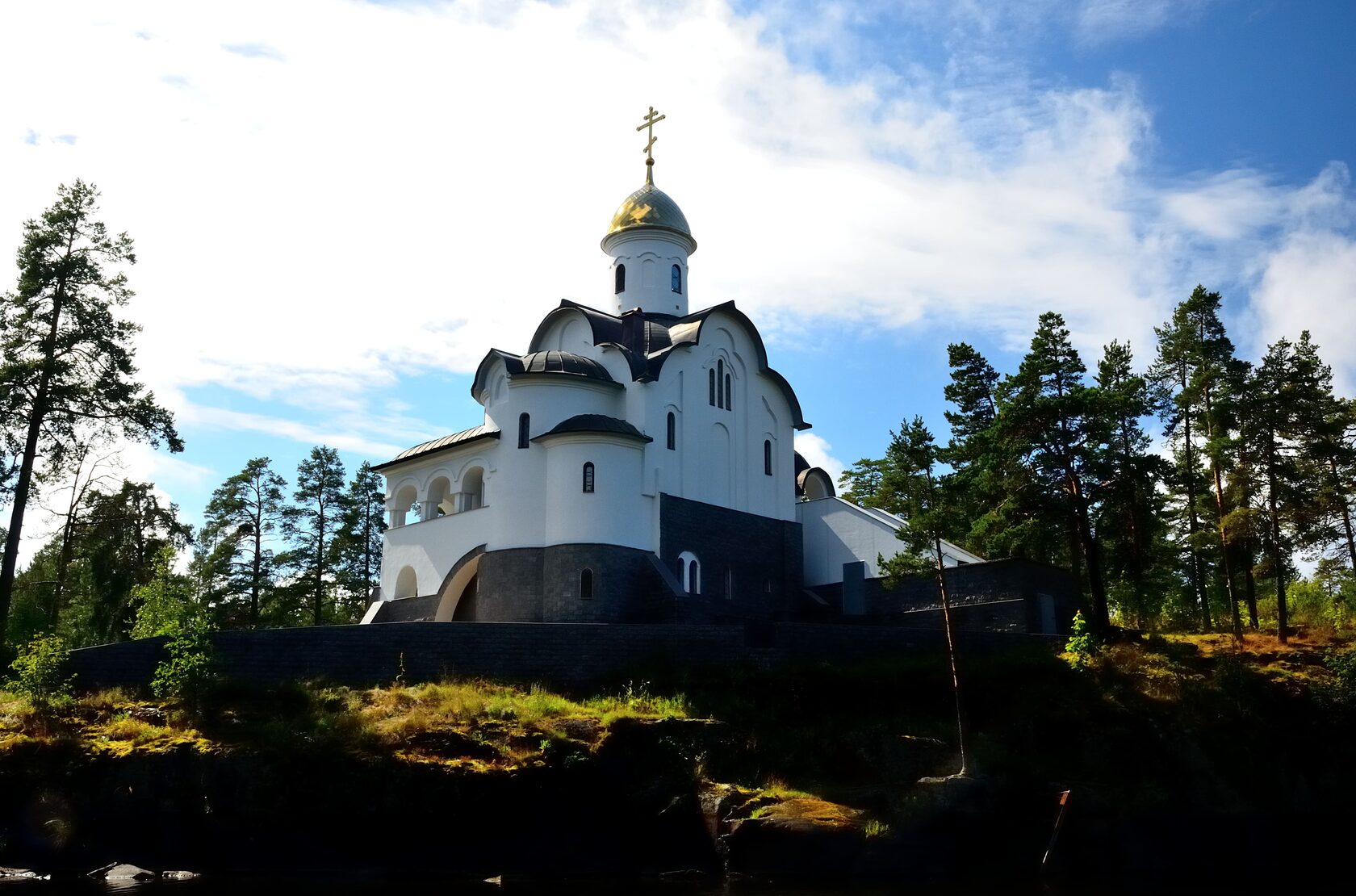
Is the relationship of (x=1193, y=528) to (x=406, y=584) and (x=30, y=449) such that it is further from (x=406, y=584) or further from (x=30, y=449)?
(x=30, y=449)

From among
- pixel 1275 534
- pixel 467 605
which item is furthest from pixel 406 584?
pixel 1275 534

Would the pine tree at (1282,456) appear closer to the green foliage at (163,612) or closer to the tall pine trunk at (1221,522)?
the tall pine trunk at (1221,522)

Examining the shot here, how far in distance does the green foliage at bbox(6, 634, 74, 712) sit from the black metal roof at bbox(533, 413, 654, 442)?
35.9ft

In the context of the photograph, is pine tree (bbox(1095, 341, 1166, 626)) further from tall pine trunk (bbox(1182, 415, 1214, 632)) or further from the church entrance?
the church entrance

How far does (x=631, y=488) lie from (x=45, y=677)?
12466 millimetres

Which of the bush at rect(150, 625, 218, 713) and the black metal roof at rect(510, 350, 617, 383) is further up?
the black metal roof at rect(510, 350, 617, 383)

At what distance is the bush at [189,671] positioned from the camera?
2047cm

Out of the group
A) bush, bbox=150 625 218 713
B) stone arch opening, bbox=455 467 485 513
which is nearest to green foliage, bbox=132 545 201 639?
bush, bbox=150 625 218 713

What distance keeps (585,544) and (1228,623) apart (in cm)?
1699

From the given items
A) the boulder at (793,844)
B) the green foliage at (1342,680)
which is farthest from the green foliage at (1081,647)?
the boulder at (793,844)

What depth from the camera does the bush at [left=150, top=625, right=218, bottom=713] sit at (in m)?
20.5

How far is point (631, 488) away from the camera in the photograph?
2750cm

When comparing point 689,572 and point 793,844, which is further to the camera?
point 689,572

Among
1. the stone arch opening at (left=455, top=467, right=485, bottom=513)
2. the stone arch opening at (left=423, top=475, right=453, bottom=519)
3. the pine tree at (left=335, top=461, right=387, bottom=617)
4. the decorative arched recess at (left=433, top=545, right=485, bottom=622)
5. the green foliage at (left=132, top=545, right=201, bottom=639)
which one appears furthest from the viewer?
the pine tree at (left=335, top=461, right=387, bottom=617)
